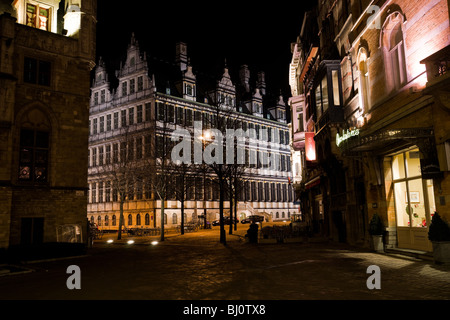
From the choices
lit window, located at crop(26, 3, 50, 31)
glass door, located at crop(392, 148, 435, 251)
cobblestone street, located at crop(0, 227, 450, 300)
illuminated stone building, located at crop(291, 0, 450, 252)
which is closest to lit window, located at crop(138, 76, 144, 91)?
lit window, located at crop(26, 3, 50, 31)

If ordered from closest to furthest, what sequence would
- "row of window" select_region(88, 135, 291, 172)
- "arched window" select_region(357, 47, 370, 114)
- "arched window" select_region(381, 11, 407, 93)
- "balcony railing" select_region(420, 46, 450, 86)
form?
"balcony railing" select_region(420, 46, 450, 86) < "arched window" select_region(381, 11, 407, 93) < "arched window" select_region(357, 47, 370, 114) < "row of window" select_region(88, 135, 291, 172)

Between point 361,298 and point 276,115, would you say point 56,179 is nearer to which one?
point 361,298

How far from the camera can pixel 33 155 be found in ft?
63.7

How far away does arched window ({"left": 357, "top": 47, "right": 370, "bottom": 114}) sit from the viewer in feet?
58.5

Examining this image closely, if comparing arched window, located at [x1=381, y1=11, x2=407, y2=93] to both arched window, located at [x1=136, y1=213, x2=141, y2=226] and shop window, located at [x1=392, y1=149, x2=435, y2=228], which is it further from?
arched window, located at [x1=136, y1=213, x2=141, y2=226]

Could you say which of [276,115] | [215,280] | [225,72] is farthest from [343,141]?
[276,115]

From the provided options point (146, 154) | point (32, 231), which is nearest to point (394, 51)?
point (32, 231)

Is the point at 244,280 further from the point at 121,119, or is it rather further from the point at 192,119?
the point at 121,119

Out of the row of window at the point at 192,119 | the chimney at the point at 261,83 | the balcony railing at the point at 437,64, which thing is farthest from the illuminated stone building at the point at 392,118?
the chimney at the point at 261,83

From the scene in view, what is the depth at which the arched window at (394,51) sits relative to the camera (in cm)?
1430

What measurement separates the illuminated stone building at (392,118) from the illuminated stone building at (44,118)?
46.8 feet

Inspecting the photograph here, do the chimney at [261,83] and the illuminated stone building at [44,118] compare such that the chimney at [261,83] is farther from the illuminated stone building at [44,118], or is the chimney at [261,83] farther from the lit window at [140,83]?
the illuminated stone building at [44,118]

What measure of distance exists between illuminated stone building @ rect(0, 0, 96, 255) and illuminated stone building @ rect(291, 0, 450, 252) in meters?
14.3
